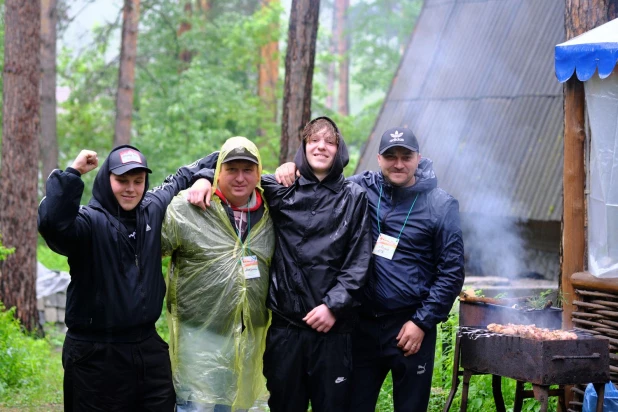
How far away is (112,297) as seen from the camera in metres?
4.29

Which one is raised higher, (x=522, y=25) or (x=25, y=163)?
(x=522, y=25)

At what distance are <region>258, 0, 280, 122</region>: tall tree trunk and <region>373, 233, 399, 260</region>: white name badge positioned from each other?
54.6ft

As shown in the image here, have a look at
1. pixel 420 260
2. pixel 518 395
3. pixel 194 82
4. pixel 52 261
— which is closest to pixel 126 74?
pixel 194 82

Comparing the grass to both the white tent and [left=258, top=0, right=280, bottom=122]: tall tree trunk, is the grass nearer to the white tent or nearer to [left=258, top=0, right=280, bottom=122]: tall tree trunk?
the white tent

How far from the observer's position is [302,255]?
15.4 feet

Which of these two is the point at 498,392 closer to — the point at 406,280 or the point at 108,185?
the point at 406,280

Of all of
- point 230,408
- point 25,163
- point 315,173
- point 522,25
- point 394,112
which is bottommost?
point 230,408

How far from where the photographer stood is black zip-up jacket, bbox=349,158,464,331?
4.86 metres

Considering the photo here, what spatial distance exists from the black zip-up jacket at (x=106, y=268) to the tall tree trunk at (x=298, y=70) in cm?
544

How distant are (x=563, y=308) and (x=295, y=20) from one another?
196 inches

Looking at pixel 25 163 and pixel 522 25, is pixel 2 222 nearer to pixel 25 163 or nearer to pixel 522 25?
pixel 25 163

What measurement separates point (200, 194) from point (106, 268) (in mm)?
707

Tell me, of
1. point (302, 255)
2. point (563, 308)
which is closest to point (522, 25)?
point (563, 308)

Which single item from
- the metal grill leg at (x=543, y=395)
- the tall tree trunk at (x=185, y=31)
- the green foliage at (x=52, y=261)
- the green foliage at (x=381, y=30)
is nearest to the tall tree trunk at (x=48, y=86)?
the green foliage at (x=52, y=261)
